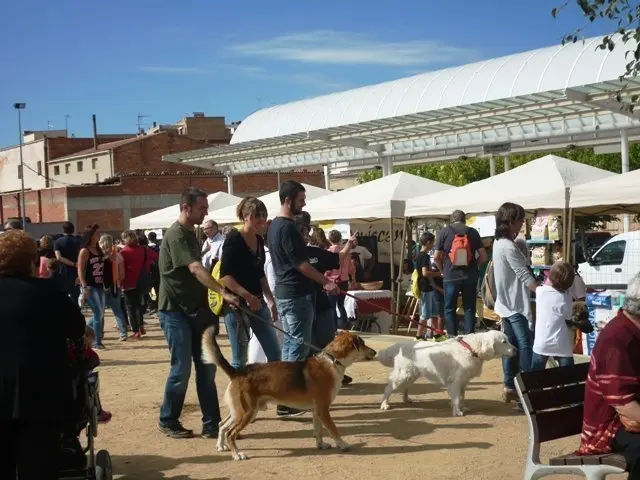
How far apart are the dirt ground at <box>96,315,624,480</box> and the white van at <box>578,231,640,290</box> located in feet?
32.3

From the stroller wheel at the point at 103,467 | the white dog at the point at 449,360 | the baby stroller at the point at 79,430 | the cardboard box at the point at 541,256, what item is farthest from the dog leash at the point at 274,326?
the cardboard box at the point at 541,256

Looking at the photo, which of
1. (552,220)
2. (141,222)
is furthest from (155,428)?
(141,222)

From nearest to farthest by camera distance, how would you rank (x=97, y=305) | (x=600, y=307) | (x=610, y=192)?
(x=600, y=307)
(x=610, y=192)
(x=97, y=305)

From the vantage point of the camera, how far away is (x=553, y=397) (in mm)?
5227

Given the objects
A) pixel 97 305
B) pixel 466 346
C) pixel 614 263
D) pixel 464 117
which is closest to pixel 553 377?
pixel 466 346

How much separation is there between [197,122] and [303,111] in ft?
131

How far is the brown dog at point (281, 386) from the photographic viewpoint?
23.3 ft

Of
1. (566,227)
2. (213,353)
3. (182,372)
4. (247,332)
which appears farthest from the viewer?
(566,227)

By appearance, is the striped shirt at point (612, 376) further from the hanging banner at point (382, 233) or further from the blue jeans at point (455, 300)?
the hanging banner at point (382, 233)

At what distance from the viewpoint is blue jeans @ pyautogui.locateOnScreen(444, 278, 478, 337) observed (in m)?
12.8

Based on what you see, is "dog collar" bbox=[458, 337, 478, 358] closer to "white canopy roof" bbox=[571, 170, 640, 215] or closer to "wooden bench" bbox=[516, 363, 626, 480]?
"wooden bench" bbox=[516, 363, 626, 480]

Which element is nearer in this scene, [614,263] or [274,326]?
[274,326]

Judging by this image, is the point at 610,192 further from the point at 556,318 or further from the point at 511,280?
the point at 556,318

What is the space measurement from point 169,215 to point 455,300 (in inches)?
583
